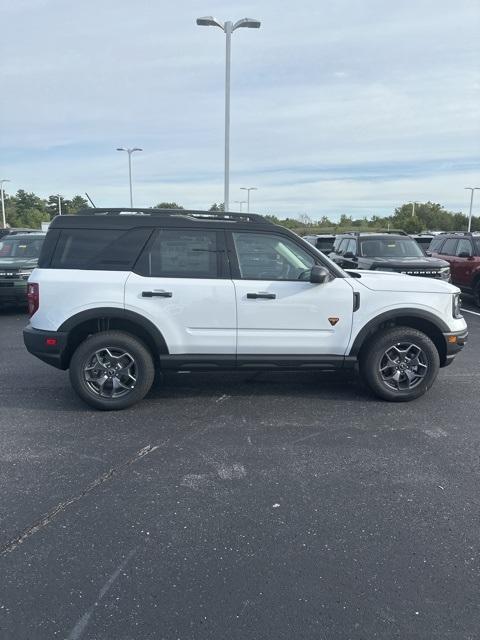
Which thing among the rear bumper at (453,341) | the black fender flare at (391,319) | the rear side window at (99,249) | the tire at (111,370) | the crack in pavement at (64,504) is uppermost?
the rear side window at (99,249)

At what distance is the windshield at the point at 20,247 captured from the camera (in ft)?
40.3

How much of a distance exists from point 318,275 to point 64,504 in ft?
9.91

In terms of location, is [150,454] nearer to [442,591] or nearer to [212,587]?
[212,587]

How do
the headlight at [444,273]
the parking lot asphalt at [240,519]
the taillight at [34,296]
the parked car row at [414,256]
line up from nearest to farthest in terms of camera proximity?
the parking lot asphalt at [240,519] → the taillight at [34,296] → the headlight at [444,273] → the parked car row at [414,256]

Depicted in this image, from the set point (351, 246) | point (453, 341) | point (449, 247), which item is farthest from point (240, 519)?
point (449, 247)

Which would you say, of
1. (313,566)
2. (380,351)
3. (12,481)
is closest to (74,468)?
(12,481)

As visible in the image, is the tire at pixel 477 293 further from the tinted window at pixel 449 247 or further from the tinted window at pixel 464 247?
the tinted window at pixel 449 247

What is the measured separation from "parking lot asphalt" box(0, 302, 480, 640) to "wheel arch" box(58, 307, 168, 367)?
64cm

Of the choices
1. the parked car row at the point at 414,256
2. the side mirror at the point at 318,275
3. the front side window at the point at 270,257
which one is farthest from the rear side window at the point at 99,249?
the parked car row at the point at 414,256

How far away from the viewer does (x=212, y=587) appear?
269 cm

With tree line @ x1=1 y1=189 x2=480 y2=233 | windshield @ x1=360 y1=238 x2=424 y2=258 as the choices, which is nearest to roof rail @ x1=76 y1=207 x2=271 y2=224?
windshield @ x1=360 y1=238 x2=424 y2=258

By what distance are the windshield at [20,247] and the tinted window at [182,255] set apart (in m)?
8.01

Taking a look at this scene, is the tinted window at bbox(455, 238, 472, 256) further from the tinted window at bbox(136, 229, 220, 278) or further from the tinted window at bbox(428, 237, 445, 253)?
the tinted window at bbox(136, 229, 220, 278)

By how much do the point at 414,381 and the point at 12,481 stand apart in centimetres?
390
